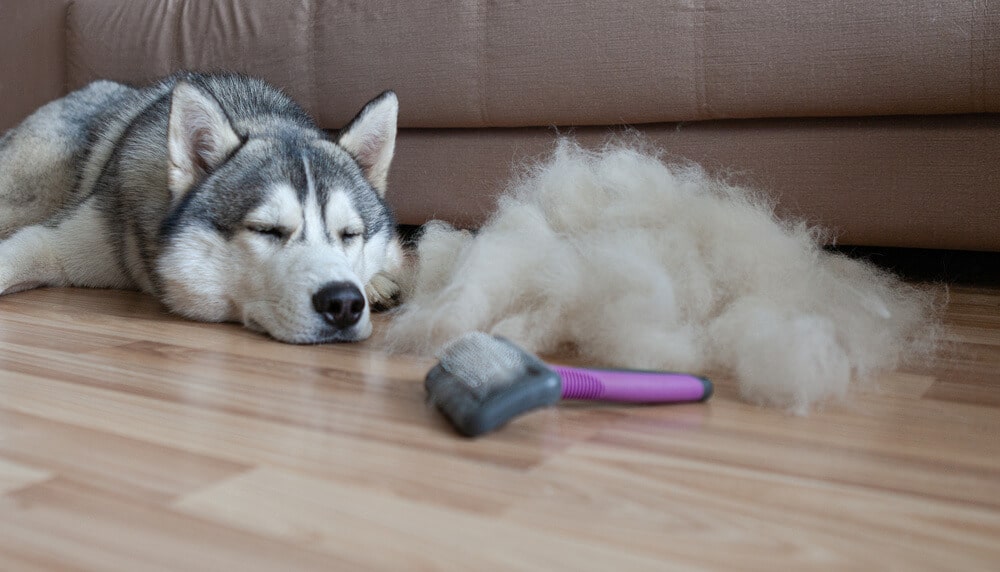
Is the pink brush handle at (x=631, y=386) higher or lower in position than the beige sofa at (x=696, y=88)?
lower

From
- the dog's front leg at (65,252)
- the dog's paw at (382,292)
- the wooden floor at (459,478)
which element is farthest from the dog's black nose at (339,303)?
the dog's front leg at (65,252)

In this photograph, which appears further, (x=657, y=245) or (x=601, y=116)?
(x=601, y=116)

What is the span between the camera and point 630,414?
3.74 feet

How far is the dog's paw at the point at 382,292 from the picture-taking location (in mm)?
1947

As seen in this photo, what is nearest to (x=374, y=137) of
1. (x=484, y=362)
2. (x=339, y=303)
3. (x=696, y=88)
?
(x=339, y=303)

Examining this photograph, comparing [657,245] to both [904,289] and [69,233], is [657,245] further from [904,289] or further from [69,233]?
[69,233]

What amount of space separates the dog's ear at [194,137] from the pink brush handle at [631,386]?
1.03m

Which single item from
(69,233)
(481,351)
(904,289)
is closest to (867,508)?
(481,351)

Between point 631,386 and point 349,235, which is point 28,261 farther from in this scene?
point 631,386

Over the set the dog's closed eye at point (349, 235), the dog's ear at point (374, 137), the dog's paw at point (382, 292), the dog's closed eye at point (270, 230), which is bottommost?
the dog's paw at point (382, 292)

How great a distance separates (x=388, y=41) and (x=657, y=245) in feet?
4.35

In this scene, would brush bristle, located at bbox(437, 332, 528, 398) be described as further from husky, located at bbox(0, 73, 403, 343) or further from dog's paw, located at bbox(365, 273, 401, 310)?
dog's paw, located at bbox(365, 273, 401, 310)

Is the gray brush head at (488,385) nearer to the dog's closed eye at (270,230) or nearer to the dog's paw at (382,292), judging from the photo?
the dog's closed eye at (270,230)

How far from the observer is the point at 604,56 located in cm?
228
